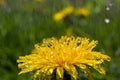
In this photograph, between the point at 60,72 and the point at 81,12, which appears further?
the point at 81,12

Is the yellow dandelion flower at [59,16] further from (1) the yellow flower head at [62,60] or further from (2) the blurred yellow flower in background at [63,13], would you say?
(1) the yellow flower head at [62,60]

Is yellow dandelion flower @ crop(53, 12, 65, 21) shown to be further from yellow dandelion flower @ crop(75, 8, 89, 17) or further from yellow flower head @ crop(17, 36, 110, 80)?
yellow flower head @ crop(17, 36, 110, 80)

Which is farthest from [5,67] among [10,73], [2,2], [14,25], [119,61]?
[2,2]

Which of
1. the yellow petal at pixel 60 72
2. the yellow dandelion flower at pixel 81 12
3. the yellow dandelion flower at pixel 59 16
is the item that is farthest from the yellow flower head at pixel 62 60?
the yellow dandelion flower at pixel 81 12

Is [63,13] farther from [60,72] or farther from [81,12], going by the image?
[60,72]

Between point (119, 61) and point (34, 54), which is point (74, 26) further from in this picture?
point (34, 54)

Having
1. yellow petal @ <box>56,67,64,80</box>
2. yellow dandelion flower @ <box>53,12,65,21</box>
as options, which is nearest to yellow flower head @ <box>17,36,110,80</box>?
yellow petal @ <box>56,67,64,80</box>

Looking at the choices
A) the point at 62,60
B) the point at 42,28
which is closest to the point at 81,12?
the point at 42,28
